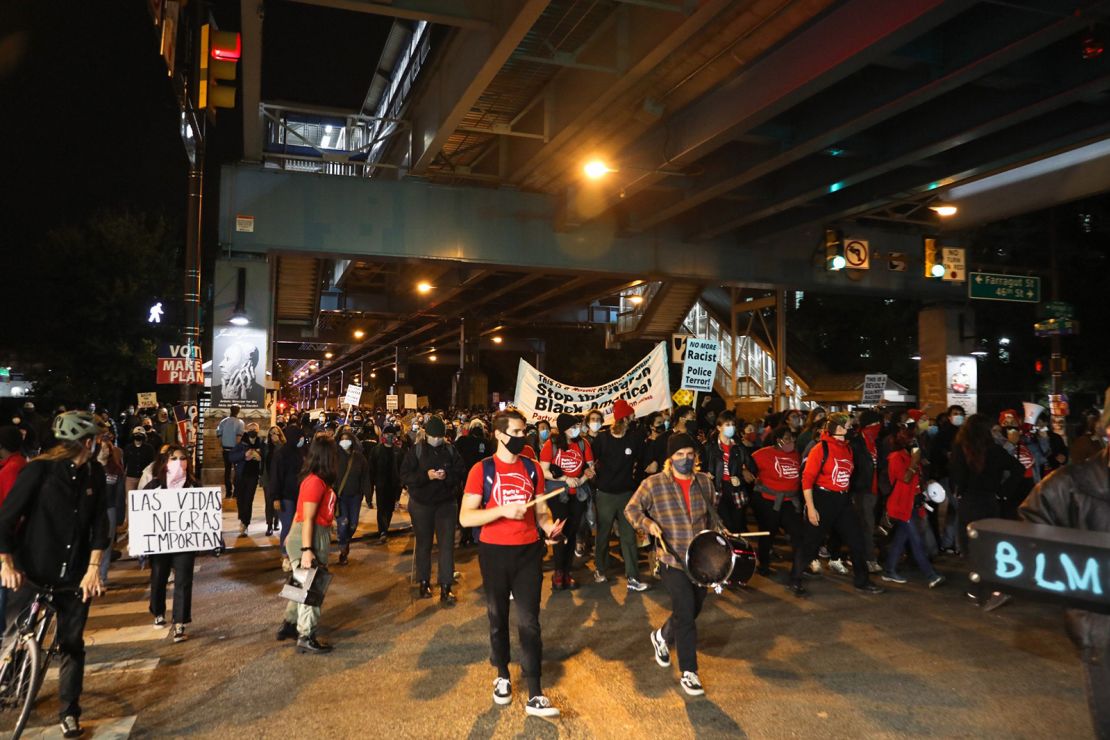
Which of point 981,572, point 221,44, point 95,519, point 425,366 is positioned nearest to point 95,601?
point 95,519

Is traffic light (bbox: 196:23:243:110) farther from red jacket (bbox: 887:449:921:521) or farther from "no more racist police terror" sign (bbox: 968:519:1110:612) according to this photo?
"no more racist police terror" sign (bbox: 968:519:1110:612)

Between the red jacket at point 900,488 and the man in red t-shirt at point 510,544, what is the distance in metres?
5.63

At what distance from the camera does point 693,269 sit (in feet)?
58.0

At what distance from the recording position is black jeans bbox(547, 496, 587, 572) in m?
9.23

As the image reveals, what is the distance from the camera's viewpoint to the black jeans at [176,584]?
7.16 meters

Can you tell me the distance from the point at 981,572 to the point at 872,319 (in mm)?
33693

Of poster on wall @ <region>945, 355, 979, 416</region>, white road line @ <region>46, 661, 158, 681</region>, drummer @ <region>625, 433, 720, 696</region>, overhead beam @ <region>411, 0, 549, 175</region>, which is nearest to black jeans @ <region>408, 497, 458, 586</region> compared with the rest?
white road line @ <region>46, 661, 158, 681</region>

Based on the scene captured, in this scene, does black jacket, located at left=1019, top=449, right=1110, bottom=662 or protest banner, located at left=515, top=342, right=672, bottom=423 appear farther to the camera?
protest banner, located at left=515, top=342, right=672, bottom=423

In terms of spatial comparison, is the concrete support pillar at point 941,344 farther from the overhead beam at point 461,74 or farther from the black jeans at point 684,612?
the black jeans at point 684,612

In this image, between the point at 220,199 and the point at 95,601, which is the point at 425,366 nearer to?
the point at 220,199

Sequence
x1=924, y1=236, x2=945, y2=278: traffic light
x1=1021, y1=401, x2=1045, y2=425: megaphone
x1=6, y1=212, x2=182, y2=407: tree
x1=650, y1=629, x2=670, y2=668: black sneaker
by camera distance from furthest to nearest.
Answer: x1=6, y1=212, x2=182, y2=407: tree, x1=924, y1=236, x2=945, y2=278: traffic light, x1=1021, y1=401, x2=1045, y2=425: megaphone, x1=650, y1=629, x2=670, y2=668: black sneaker

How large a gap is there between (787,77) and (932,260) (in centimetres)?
1040

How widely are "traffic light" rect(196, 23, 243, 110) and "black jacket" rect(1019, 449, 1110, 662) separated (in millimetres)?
9730

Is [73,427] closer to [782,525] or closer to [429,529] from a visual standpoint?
[429,529]
